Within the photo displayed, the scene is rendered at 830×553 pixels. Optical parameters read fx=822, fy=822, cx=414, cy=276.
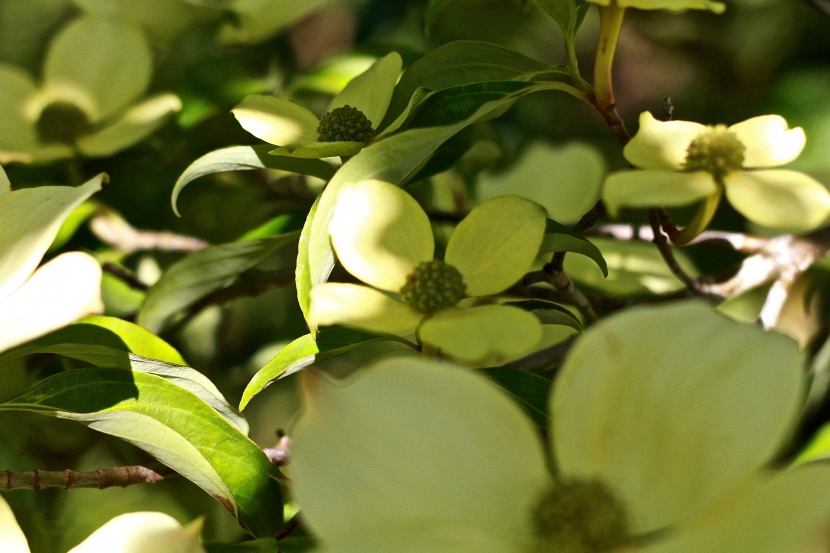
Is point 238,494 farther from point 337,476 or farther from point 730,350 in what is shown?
point 730,350

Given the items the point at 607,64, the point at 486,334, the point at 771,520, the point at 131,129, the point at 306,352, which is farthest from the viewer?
the point at 131,129

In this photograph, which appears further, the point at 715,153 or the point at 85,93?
the point at 85,93

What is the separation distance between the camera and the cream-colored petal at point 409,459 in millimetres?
412

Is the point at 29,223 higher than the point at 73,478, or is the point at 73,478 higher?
the point at 29,223

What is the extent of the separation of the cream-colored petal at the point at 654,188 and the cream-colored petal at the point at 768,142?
73 millimetres

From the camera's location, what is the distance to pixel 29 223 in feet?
1.94

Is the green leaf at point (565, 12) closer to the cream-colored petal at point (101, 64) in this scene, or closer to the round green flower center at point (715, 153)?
the round green flower center at point (715, 153)

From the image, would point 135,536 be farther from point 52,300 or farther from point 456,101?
point 456,101

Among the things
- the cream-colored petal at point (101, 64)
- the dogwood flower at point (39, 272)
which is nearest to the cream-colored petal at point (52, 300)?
the dogwood flower at point (39, 272)

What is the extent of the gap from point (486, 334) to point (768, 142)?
0.32m

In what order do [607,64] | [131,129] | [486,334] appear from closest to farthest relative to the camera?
1. [486,334]
2. [607,64]
3. [131,129]

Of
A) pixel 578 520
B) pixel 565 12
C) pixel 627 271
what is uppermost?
pixel 565 12

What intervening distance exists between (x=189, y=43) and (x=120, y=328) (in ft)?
1.76

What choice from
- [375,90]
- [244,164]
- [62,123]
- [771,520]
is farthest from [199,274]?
[771,520]
